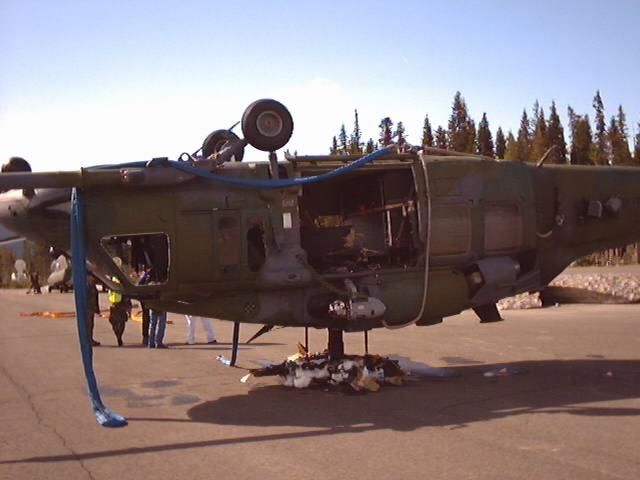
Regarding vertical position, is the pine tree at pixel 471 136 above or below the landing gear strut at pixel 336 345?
above

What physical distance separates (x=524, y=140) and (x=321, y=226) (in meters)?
92.6

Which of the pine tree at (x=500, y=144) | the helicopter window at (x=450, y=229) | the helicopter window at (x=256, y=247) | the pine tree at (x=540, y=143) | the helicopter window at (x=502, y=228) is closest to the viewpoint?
the helicopter window at (x=256, y=247)

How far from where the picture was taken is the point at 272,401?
8.40 meters

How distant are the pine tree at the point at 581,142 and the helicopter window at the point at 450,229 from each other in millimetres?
75569

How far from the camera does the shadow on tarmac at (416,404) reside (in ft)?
23.0

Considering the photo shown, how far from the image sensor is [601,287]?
1948cm

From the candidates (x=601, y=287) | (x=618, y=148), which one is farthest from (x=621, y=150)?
(x=601, y=287)

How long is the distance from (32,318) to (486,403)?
20738mm

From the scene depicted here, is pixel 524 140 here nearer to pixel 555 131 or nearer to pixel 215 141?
pixel 555 131

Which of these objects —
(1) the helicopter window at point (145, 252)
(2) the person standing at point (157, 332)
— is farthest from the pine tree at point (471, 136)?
(1) the helicopter window at point (145, 252)

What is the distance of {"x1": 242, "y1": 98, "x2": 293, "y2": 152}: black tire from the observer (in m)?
8.80

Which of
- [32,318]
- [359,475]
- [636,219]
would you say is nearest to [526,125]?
[32,318]

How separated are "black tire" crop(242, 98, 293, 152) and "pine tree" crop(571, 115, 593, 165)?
76800 millimetres

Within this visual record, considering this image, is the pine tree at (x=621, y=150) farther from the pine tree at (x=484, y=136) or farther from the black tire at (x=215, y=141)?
the black tire at (x=215, y=141)
